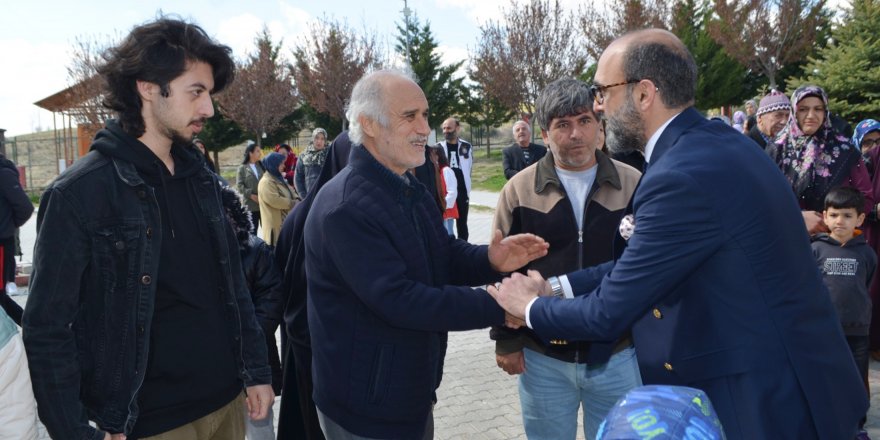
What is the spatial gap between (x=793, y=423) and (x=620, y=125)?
44.3 inches

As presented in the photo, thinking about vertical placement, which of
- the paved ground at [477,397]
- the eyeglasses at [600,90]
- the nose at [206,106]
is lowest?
the paved ground at [477,397]

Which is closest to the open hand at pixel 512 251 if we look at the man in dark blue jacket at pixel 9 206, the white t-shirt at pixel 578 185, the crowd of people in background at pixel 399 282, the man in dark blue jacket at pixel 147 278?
the crowd of people in background at pixel 399 282

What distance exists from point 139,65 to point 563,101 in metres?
1.97

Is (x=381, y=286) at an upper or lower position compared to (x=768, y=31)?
lower

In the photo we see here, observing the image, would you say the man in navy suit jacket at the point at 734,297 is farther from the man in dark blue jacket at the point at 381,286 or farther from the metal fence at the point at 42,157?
the metal fence at the point at 42,157

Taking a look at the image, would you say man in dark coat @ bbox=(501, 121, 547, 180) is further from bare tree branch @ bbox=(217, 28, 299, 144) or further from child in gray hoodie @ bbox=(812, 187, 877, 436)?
bare tree branch @ bbox=(217, 28, 299, 144)

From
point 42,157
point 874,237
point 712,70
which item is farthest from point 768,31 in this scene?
point 42,157

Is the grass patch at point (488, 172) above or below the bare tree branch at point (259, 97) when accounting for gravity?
below

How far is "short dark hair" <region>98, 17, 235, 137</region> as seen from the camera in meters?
2.30

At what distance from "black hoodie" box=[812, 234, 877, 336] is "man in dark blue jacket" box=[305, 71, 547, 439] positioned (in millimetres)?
3490

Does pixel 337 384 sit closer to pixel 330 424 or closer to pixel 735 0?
pixel 330 424

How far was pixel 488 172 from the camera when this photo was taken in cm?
3042

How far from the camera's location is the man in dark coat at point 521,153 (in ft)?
36.2

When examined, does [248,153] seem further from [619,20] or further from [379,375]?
[619,20]
